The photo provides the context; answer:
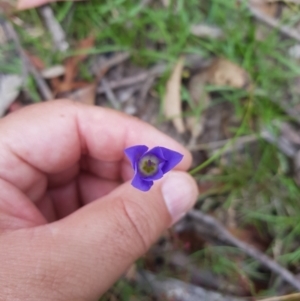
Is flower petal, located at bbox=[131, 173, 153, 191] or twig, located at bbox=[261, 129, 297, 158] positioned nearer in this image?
flower petal, located at bbox=[131, 173, 153, 191]

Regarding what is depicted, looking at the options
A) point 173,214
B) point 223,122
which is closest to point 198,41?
point 223,122

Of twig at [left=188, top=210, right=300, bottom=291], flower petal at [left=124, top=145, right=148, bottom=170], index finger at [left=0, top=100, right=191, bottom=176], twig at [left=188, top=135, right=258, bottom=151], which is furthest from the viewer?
twig at [left=188, top=135, right=258, bottom=151]

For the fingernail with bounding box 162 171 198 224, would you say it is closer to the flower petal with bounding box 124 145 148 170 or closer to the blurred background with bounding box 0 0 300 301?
the flower petal with bounding box 124 145 148 170

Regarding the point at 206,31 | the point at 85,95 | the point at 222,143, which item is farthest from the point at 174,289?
the point at 206,31

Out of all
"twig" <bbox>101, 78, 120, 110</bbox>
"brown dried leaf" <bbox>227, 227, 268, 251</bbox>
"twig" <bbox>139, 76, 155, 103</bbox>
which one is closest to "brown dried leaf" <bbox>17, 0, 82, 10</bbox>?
"twig" <bbox>101, 78, 120, 110</bbox>

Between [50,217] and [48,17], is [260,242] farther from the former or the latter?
[48,17]
